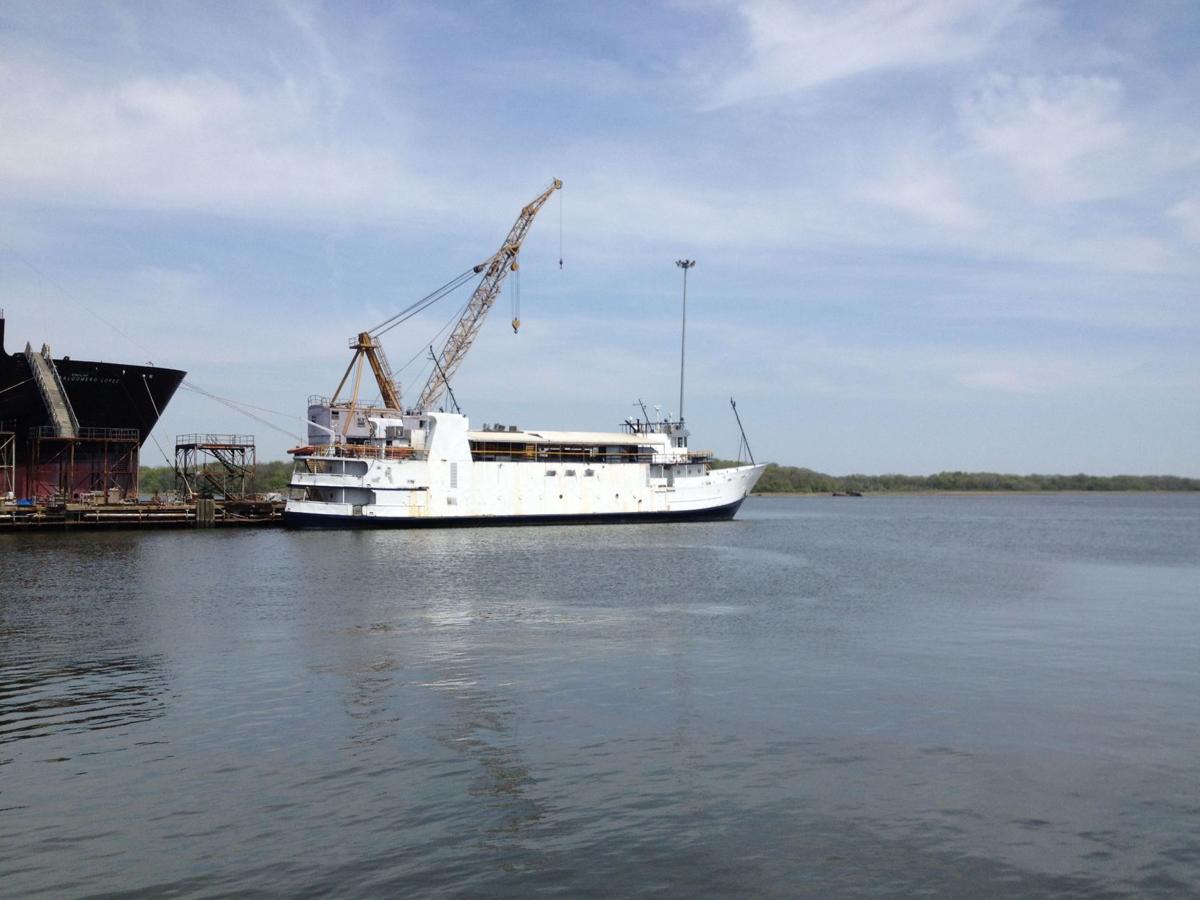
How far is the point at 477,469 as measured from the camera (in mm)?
69312

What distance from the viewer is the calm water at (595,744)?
10.0 m

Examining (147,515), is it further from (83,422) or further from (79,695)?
(79,695)

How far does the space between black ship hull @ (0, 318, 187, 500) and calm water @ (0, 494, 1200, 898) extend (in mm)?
36461

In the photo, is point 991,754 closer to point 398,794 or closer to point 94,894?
point 398,794

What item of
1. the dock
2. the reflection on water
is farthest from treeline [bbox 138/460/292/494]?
the reflection on water

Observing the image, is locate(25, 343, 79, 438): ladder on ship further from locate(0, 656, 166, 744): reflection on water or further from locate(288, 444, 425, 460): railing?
locate(0, 656, 166, 744): reflection on water

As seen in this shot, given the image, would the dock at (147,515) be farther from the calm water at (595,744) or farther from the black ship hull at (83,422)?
the calm water at (595,744)

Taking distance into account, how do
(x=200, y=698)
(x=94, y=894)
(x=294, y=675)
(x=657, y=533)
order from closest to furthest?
1. (x=94, y=894)
2. (x=200, y=698)
3. (x=294, y=675)
4. (x=657, y=533)

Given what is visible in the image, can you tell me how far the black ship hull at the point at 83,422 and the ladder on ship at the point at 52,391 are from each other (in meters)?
0.24

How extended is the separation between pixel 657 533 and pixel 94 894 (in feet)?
189

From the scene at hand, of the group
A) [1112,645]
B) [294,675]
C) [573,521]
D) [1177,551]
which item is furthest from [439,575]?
[1177,551]

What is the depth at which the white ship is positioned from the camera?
66.4 meters

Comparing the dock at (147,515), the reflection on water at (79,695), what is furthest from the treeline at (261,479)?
the reflection on water at (79,695)

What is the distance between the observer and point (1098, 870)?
9.95m
